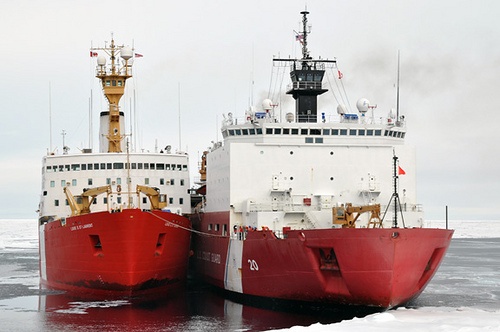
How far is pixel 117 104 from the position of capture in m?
46.2

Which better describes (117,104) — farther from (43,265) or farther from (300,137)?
(300,137)

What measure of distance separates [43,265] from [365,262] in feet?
72.4

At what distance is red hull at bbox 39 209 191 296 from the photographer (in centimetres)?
3519

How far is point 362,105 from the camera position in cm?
3750

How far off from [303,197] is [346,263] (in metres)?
7.25

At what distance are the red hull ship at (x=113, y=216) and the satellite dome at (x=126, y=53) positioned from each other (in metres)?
0.06

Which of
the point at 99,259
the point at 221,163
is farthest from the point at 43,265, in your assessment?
the point at 221,163

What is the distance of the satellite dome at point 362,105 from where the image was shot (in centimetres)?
3750

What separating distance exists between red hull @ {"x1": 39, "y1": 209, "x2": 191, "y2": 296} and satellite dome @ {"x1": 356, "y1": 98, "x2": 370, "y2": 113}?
9.95m

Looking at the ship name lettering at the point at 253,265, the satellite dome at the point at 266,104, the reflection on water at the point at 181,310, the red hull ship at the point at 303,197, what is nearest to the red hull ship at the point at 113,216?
the reflection on water at the point at 181,310

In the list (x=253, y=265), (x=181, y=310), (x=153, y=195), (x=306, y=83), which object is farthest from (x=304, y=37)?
(x=181, y=310)

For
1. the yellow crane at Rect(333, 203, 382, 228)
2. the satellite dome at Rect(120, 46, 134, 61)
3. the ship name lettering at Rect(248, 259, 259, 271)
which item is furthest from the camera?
the satellite dome at Rect(120, 46, 134, 61)

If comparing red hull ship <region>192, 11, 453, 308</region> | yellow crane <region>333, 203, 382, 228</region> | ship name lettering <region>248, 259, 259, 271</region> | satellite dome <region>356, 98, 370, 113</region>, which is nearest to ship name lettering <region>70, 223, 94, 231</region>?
red hull ship <region>192, 11, 453, 308</region>

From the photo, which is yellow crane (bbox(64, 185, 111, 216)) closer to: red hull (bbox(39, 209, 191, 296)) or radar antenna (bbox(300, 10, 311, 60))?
red hull (bbox(39, 209, 191, 296))
